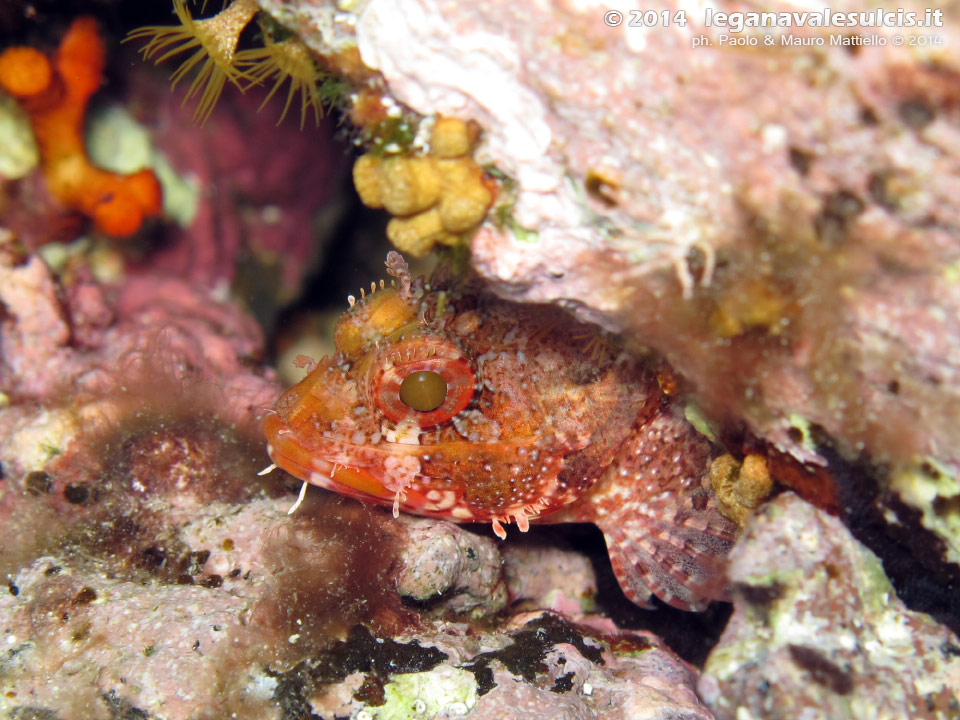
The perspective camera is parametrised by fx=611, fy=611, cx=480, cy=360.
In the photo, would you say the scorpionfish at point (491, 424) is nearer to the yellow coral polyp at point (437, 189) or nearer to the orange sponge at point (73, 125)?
the yellow coral polyp at point (437, 189)

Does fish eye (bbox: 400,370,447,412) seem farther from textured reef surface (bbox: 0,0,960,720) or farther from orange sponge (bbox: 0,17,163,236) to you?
orange sponge (bbox: 0,17,163,236)

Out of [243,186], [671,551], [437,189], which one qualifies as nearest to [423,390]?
[437,189]

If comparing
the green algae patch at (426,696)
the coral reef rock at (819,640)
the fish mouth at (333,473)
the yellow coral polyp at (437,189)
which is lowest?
the green algae patch at (426,696)

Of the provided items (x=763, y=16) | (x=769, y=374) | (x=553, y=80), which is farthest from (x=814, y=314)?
(x=553, y=80)

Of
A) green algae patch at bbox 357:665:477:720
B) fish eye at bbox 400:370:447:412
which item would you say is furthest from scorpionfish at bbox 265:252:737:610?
green algae patch at bbox 357:665:477:720

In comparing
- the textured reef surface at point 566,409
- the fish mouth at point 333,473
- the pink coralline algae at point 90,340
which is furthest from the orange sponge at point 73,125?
the fish mouth at point 333,473

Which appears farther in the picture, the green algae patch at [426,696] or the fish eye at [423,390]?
the fish eye at [423,390]
